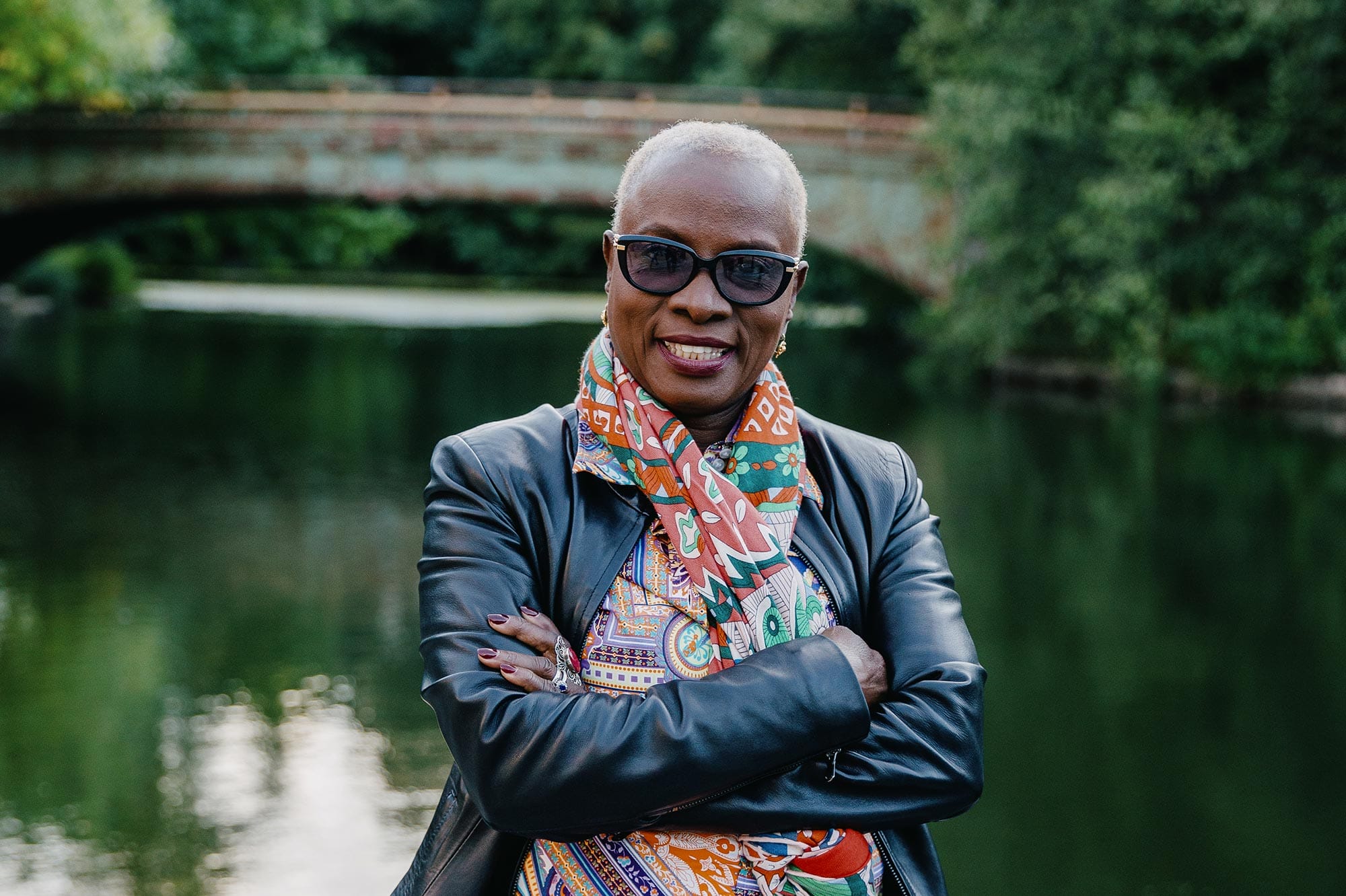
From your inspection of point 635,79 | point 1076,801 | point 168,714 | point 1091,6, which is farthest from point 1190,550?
point 635,79

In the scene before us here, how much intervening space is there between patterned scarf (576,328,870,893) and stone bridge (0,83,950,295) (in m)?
20.5

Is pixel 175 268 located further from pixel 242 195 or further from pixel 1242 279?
pixel 1242 279

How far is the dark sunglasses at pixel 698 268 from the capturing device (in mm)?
1862

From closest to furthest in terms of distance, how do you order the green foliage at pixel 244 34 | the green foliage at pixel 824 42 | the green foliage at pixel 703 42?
the green foliage at pixel 824 42 < the green foliage at pixel 244 34 < the green foliage at pixel 703 42

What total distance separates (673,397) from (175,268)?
154 ft

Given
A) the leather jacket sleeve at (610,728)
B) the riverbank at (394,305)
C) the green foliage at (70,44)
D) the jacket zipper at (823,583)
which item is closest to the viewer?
the leather jacket sleeve at (610,728)

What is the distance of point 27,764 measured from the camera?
200 inches

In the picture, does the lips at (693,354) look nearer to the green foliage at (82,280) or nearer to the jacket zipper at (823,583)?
the jacket zipper at (823,583)

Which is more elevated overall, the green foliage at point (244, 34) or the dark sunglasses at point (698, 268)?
the green foliage at point (244, 34)

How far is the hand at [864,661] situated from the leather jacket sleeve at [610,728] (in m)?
0.10

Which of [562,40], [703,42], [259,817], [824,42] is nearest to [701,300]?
[259,817]

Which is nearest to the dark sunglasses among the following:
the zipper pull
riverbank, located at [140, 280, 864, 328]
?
the zipper pull

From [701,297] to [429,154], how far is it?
21631mm

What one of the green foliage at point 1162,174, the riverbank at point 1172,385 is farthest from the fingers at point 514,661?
the riverbank at point 1172,385
